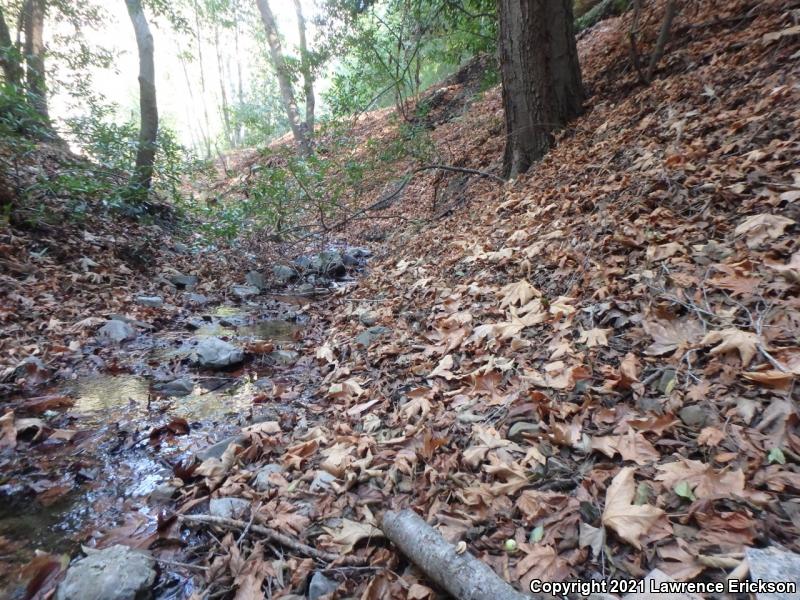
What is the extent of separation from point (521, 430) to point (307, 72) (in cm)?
1231

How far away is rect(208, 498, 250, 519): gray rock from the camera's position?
7.65 ft

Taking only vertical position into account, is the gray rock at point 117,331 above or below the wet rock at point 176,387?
above

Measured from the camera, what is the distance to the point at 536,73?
5.59 meters

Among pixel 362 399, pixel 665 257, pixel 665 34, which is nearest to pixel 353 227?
pixel 665 34

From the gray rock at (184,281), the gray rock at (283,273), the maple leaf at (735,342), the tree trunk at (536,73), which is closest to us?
Answer: the maple leaf at (735,342)

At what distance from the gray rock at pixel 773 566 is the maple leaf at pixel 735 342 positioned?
96 centimetres

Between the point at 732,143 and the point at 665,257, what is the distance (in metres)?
1.36

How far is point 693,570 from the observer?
4.64 feet

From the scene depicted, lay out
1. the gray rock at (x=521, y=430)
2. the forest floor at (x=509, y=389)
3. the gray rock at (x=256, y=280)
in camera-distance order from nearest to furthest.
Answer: the forest floor at (x=509, y=389)
the gray rock at (x=521, y=430)
the gray rock at (x=256, y=280)

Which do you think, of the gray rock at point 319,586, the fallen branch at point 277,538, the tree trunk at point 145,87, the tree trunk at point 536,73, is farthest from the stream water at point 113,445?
the tree trunk at point 145,87

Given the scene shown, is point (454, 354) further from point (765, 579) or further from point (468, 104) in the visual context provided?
point (468, 104)

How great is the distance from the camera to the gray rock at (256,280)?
754 cm

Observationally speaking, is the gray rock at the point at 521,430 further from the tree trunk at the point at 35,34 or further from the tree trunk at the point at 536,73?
the tree trunk at the point at 35,34

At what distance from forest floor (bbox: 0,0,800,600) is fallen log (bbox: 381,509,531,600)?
0.10m
